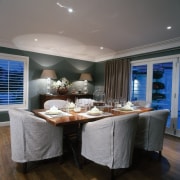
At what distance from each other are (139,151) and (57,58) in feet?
12.8

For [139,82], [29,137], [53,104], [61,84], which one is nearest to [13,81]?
[61,84]

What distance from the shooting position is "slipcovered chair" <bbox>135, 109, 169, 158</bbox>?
2412 millimetres

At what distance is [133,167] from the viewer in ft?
7.57

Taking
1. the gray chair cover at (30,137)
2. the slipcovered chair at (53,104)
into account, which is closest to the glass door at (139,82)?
the slipcovered chair at (53,104)

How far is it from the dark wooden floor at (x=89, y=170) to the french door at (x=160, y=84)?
1478 mm

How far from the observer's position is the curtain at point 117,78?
4867 mm

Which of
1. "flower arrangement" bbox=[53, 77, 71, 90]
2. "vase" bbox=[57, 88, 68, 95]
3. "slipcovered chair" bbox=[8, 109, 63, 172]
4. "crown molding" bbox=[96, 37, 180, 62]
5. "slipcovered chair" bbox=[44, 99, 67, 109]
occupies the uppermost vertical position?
"crown molding" bbox=[96, 37, 180, 62]

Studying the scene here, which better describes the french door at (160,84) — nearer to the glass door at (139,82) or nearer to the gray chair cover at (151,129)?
the glass door at (139,82)

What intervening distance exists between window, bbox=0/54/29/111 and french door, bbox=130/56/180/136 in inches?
137

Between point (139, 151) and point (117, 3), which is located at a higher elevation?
point (117, 3)

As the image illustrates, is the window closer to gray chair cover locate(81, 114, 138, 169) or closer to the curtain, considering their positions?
the curtain

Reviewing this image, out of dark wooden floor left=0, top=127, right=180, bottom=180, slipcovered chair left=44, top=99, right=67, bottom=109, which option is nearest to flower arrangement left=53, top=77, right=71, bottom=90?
slipcovered chair left=44, top=99, right=67, bottom=109

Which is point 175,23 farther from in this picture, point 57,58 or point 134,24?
point 57,58

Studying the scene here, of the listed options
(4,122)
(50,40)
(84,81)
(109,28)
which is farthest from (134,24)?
(4,122)
